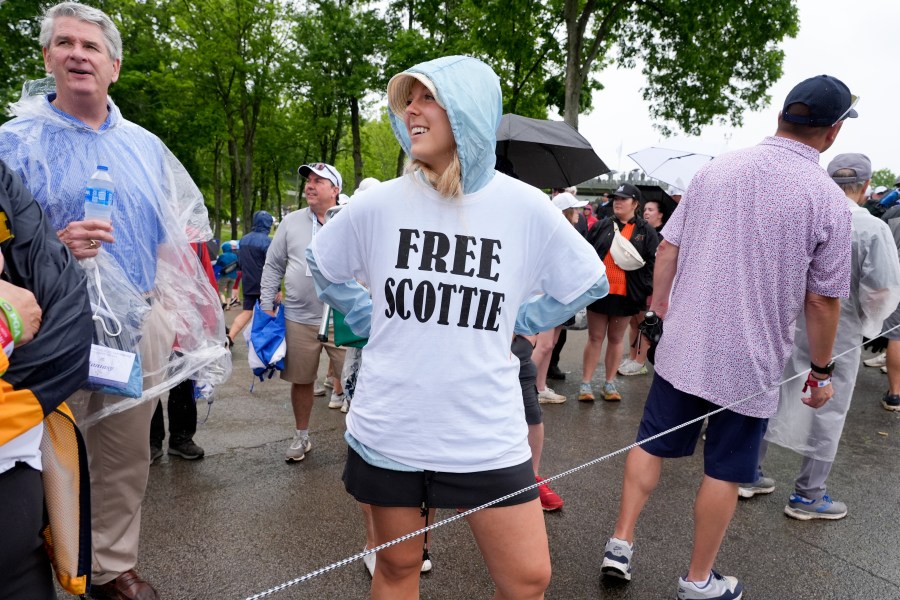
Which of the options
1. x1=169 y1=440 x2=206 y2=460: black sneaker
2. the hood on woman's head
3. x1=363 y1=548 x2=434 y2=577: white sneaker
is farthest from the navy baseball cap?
x1=169 y1=440 x2=206 y2=460: black sneaker

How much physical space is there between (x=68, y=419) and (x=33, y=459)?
0.22 m

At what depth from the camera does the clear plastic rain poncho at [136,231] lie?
91.0 inches

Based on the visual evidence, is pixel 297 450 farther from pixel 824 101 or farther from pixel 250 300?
pixel 824 101

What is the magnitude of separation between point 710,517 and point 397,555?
149 cm

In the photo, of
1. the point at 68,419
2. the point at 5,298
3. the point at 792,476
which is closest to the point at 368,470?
the point at 68,419

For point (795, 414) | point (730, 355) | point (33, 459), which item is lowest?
point (795, 414)

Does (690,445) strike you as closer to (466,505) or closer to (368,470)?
(466,505)

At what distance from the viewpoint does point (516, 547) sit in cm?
176

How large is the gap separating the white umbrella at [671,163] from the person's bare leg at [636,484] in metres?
5.19

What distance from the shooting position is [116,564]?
257 cm

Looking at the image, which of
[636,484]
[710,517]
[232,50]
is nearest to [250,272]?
[636,484]

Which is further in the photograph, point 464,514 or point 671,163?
point 671,163

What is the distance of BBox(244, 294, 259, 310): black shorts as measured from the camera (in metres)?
5.16

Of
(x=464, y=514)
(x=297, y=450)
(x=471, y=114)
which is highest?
(x=471, y=114)
